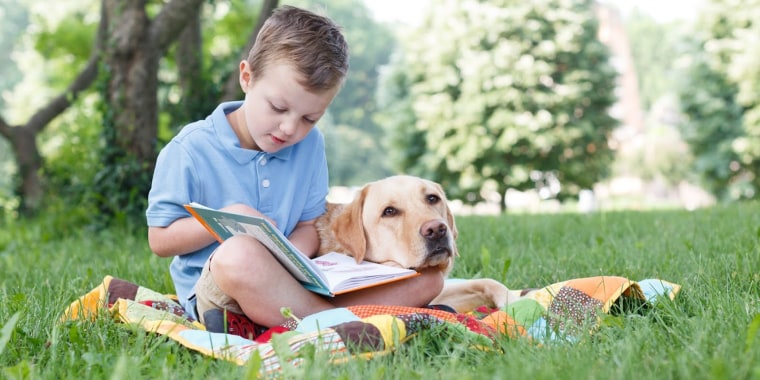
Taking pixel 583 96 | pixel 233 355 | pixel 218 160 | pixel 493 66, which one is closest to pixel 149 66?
pixel 218 160

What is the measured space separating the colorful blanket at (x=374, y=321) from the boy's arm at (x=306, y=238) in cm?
59

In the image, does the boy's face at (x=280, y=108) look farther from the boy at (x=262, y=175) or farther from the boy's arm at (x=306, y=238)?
the boy's arm at (x=306, y=238)

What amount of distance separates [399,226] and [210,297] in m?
0.86

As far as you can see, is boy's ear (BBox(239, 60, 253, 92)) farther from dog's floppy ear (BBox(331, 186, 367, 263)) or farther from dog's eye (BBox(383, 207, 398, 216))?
dog's eye (BBox(383, 207, 398, 216))

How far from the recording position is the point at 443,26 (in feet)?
70.1

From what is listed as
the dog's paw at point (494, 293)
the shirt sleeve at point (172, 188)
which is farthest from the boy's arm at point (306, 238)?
the dog's paw at point (494, 293)

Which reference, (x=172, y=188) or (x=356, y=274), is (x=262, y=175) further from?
(x=356, y=274)

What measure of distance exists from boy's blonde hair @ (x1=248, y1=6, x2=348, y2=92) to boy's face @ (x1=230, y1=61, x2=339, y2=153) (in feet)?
0.12

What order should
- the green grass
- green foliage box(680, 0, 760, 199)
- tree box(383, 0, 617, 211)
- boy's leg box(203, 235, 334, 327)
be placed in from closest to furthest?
the green grass
boy's leg box(203, 235, 334, 327)
green foliage box(680, 0, 760, 199)
tree box(383, 0, 617, 211)

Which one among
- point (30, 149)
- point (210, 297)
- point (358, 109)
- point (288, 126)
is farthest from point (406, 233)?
point (358, 109)

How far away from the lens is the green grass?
1.83m

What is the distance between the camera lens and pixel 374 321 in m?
2.26

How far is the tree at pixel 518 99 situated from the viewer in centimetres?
1950

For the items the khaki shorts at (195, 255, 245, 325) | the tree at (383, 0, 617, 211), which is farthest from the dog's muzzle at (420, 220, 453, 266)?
the tree at (383, 0, 617, 211)
